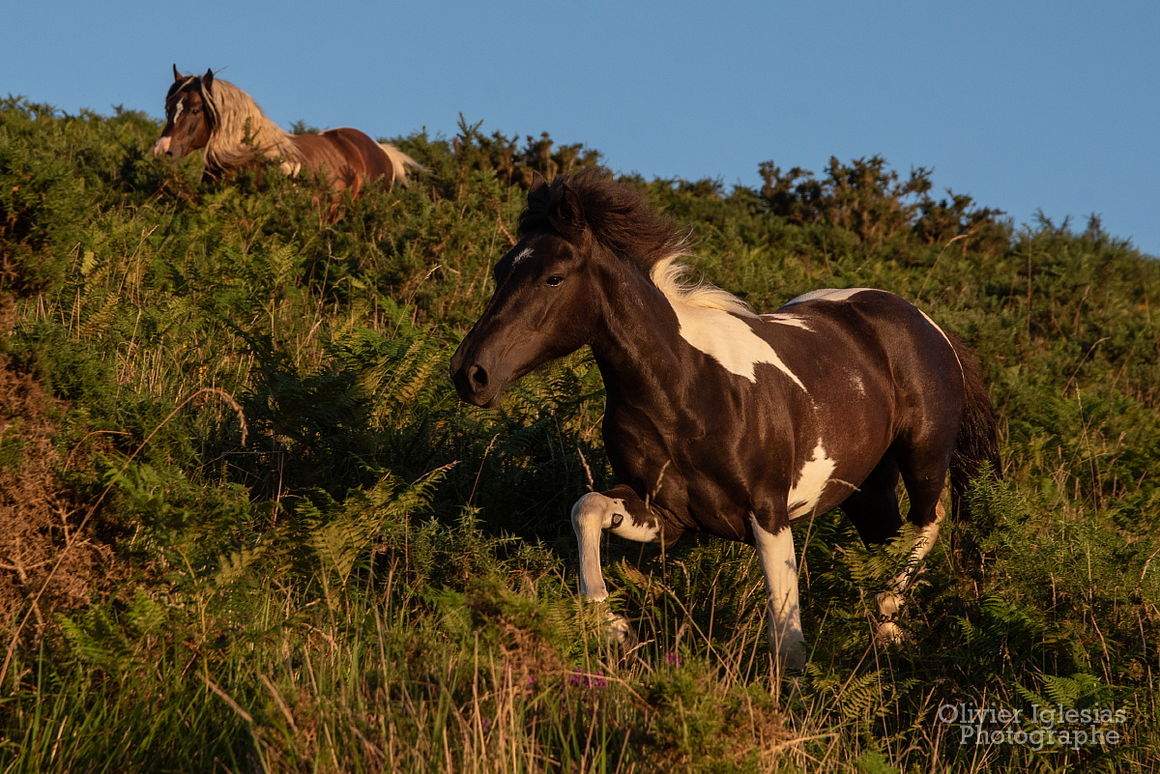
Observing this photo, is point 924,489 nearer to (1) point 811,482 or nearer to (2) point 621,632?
(1) point 811,482

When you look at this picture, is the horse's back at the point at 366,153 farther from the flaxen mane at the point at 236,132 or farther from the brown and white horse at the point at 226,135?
the flaxen mane at the point at 236,132

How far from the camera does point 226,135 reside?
11422mm

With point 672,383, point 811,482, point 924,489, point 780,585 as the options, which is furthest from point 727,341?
point 924,489

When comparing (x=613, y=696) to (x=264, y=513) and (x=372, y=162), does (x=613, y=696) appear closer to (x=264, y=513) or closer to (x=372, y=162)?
(x=264, y=513)

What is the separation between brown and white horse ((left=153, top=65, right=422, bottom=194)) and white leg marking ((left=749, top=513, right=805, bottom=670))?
25.5 feet

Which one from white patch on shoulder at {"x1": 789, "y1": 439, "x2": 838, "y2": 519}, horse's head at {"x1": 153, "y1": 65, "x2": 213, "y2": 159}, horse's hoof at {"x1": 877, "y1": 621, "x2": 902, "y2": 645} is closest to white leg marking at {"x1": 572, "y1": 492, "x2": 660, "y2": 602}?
white patch on shoulder at {"x1": 789, "y1": 439, "x2": 838, "y2": 519}

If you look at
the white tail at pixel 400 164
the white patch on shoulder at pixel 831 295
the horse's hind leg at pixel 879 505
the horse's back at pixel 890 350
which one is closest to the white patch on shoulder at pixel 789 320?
the horse's back at pixel 890 350

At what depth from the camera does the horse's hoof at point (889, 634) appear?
5.03m

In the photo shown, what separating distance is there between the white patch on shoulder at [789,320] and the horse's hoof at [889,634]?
1.58m

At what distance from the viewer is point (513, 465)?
21.4ft

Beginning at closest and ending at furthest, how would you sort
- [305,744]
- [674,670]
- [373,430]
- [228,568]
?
[305,744] → [674,670] → [228,568] → [373,430]

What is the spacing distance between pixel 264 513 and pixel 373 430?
1.18 metres

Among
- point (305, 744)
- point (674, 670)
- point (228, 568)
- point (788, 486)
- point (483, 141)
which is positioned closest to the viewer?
point (305, 744)

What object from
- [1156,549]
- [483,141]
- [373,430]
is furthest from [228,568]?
[483,141]
